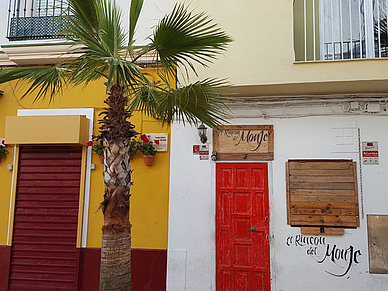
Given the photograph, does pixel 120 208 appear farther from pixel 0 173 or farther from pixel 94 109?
pixel 0 173

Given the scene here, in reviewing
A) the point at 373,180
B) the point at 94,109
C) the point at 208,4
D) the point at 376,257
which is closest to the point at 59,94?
Answer: the point at 94,109

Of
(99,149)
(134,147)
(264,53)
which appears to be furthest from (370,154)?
(99,149)

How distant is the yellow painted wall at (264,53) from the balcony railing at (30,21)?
310 centimetres

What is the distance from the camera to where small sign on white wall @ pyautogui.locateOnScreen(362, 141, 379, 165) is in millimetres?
5891

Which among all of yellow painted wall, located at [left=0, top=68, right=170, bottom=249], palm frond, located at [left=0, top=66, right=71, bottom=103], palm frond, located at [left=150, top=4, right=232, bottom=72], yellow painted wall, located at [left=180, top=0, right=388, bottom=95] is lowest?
yellow painted wall, located at [left=0, top=68, right=170, bottom=249]

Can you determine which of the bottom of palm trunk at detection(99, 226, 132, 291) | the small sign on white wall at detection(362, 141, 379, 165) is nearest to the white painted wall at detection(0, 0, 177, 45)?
the bottom of palm trunk at detection(99, 226, 132, 291)

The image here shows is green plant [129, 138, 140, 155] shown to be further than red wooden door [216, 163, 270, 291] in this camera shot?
Yes

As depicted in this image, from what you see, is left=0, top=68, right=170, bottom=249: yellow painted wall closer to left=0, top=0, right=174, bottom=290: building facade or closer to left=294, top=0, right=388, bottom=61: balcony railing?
left=0, top=0, right=174, bottom=290: building facade

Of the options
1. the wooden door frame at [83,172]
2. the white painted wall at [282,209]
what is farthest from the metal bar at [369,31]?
Answer: the wooden door frame at [83,172]

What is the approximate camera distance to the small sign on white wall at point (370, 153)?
5891 millimetres

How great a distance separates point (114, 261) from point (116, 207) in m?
0.64

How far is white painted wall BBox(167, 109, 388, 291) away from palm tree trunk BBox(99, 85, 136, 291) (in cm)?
207

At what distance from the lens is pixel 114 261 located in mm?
4031

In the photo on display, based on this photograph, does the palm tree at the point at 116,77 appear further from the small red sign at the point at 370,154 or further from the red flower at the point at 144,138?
the small red sign at the point at 370,154
